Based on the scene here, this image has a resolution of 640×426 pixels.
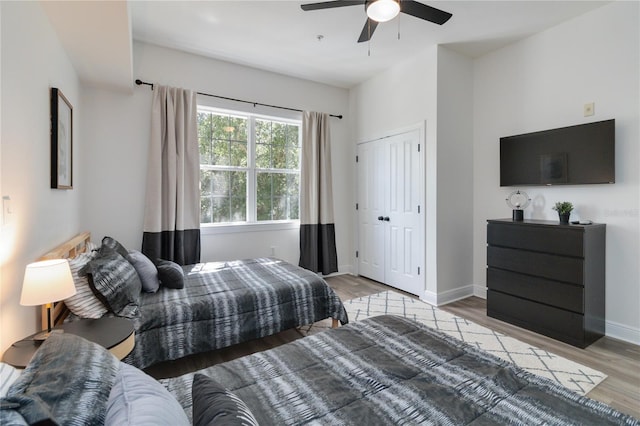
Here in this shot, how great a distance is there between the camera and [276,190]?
440 centimetres

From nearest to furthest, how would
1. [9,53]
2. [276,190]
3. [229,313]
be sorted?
[9,53], [229,313], [276,190]

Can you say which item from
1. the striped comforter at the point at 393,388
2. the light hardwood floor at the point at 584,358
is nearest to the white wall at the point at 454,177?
the light hardwood floor at the point at 584,358

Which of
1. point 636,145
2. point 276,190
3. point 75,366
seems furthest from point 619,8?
point 75,366

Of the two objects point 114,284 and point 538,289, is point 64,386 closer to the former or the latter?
point 114,284

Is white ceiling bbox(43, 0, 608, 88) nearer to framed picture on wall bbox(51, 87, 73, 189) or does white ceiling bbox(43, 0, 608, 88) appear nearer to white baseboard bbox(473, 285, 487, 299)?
framed picture on wall bbox(51, 87, 73, 189)

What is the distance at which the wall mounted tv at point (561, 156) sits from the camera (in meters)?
2.73

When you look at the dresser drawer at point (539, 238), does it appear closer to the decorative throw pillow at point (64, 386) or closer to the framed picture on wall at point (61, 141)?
the decorative throw pillow at point (64, 386)

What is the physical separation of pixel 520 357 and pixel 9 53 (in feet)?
12.1

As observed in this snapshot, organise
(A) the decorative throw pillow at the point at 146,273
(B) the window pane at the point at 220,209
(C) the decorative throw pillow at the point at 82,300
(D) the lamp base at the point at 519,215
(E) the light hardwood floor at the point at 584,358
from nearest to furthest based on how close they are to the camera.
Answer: (C) the decorative throw pillow at the point at 82,300, (E) the light hardwood floor at the point at 584,358, (A) the decorative throw pillow at the point at 146,273, (D) the lamp base at the point at 519,215, (B) the window pane at the point at 220,209

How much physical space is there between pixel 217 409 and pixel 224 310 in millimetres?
1532

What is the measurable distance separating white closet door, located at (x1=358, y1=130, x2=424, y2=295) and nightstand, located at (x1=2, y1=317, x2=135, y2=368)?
3.11m

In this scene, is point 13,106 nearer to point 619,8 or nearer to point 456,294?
point 456,294

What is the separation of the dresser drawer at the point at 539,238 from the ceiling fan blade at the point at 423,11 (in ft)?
6.50

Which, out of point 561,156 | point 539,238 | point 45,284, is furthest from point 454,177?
point 45,284
